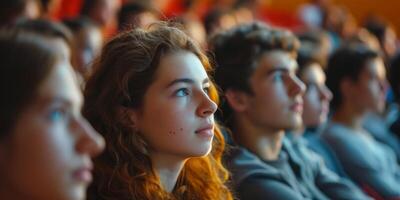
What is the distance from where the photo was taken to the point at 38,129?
3.58ft

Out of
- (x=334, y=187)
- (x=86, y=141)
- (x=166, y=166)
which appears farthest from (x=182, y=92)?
(x=334, y=187)

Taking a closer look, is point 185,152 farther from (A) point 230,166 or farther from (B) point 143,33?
(A) point 230,166

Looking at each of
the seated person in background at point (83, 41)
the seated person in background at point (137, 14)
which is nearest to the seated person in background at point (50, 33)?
the seated person in background at point (83, 41)

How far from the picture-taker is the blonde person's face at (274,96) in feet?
7.04

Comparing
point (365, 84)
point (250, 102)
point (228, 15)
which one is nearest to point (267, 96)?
point (250, 102)

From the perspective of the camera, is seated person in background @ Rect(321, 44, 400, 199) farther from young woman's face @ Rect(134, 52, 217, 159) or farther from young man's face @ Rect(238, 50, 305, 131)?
young woman's face @ Rect(134, 52, 217, 159)

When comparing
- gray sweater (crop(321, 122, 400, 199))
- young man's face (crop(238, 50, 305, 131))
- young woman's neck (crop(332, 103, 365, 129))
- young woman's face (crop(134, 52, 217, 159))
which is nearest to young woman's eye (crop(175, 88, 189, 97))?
young woman's face (crop(134, 52, 217, 159))

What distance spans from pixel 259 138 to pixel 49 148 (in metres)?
1.16

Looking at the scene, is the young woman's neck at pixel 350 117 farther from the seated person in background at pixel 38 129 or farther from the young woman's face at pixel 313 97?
the seated person in background at pixel 38 129

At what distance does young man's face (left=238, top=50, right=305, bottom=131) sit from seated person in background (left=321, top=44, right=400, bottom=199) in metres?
0.70

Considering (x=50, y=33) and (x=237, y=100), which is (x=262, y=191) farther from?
(x=50, y=33)

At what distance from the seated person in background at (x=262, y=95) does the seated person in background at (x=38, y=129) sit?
3.23 ft

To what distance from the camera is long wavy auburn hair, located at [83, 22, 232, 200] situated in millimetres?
1547

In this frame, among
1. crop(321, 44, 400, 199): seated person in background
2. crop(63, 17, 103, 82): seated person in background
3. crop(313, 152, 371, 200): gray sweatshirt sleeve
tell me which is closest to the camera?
crop(313, 152, 371, 200): gray sweatshirt sleeve
